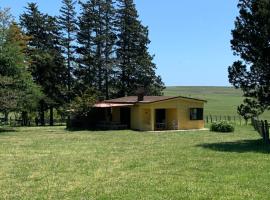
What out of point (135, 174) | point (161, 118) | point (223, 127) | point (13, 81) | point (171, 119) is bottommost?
point (135, 174)

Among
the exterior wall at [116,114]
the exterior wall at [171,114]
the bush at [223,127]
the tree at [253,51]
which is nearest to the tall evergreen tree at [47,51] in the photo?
the exterior wall at [116,114]

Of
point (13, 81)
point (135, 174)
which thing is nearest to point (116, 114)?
point (13, 81)

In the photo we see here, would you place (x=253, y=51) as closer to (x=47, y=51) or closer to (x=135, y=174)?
(x=135, y=174)

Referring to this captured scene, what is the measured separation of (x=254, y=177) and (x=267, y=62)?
1294cm

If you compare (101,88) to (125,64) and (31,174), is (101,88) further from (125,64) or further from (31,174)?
(31,174)

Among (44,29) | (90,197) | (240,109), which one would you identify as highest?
(44,29)

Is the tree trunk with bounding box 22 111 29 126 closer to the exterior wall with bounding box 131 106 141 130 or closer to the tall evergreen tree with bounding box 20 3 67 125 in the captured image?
the tall evergreen tree with bounding box 20 3 67 125

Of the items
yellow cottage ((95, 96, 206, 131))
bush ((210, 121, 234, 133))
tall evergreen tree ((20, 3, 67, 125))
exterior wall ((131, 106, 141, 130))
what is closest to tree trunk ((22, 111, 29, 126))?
tall evergreen tree ((20, 3, 67, 125))

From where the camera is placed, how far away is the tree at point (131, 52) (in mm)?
60781

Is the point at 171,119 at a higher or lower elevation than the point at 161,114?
lower

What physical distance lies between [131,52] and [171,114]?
733 inches

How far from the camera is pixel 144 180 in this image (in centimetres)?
1350

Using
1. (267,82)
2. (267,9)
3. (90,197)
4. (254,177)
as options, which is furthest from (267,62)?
(90,197)

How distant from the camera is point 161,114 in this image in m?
44.8
